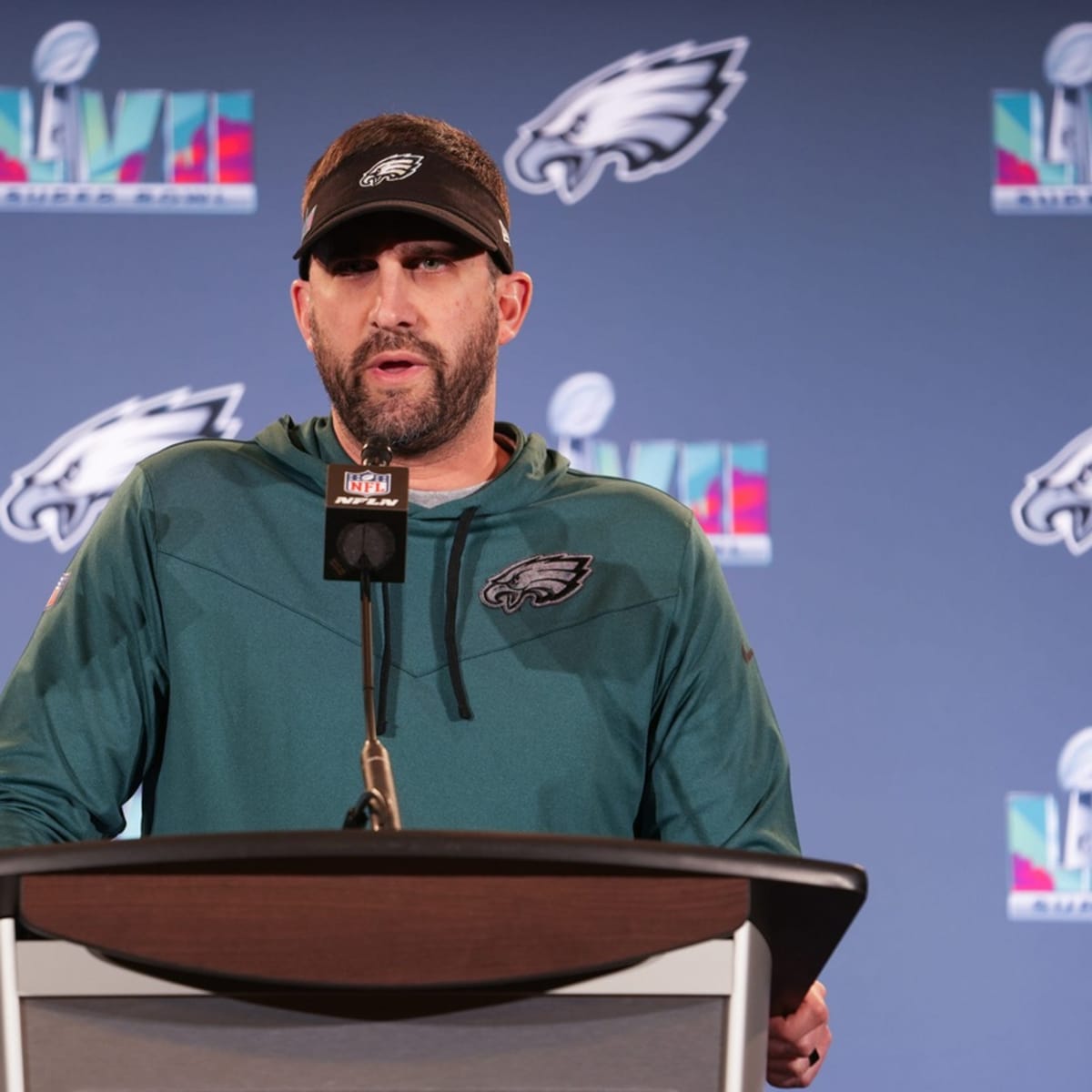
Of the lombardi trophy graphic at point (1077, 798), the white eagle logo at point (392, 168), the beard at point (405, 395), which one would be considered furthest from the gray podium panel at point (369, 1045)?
the lombardi trophy graphic at point (1077, 798)

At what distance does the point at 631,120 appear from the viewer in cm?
312

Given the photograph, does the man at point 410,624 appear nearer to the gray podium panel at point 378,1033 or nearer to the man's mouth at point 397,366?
the man's mouth at point 397,366

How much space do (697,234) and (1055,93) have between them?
71 cm

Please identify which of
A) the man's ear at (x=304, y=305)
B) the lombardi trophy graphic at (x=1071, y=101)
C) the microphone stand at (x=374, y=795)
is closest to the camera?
the microphone stand at (x=374, y=795)

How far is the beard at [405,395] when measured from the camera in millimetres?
1949

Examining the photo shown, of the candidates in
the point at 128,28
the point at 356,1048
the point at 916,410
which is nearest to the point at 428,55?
the point at 128,28

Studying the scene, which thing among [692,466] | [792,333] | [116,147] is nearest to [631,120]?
[792,333]

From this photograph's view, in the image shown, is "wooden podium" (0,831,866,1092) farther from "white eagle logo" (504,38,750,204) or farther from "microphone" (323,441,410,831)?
"white eagle logo" (504,38,750,204)

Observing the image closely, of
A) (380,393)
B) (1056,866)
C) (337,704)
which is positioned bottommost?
(1056,866)

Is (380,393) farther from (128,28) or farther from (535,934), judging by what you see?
(128,28)

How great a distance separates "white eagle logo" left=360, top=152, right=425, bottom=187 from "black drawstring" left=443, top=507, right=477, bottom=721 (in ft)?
1.26

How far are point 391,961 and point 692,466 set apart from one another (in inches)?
85.8

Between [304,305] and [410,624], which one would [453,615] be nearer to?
[410,624]

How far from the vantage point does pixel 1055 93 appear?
123 inches
